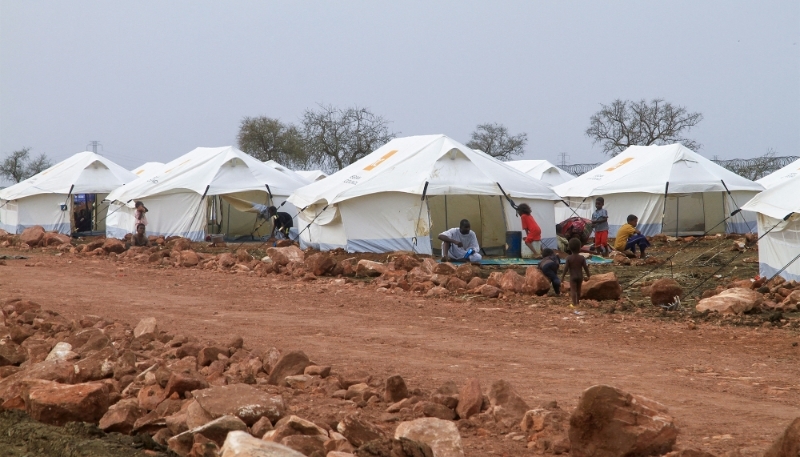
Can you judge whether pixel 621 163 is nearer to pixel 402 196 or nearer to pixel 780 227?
pixel 402 196

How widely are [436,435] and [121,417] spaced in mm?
2070

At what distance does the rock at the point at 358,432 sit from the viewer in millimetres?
4203

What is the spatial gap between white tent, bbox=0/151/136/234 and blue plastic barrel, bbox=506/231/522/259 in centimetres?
1512

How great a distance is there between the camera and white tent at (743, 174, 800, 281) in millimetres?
11562

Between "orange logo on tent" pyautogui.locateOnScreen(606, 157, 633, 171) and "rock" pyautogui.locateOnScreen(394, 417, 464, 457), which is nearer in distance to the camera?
"rock" pyautogui.locateOnScreen(394, 417, 464, 457)

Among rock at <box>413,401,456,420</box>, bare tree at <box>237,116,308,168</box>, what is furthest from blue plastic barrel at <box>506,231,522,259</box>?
bare tree at <box>237,116,308,168</box>

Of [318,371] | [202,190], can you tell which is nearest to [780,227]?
[318,371]

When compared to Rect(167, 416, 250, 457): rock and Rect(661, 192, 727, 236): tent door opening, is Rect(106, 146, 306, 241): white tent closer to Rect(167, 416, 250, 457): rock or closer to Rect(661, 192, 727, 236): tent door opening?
Rect(661, 192, 727, 236): tent door opening

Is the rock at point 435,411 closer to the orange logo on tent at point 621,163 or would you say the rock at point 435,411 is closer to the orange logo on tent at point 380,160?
the orange logo on tent at point 380,160

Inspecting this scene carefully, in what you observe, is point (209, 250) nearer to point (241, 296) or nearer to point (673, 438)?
point (241, 296)

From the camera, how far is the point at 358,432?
422cm

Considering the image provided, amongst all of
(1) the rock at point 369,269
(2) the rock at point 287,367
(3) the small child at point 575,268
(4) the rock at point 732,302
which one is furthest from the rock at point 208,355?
(1) the rock at point 369,269

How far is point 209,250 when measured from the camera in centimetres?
1961

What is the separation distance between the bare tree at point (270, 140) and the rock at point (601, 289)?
4206cm
